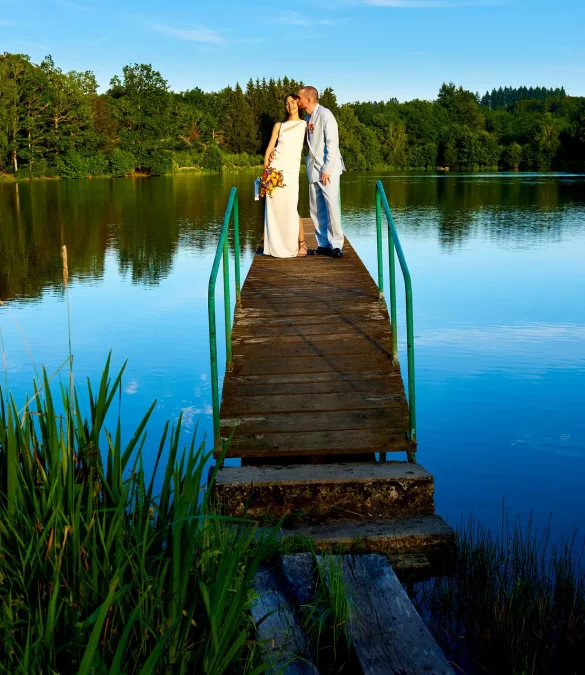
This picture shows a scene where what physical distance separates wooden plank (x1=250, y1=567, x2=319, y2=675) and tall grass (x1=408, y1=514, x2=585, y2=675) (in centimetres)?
72

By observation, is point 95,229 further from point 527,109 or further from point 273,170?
point 527,109

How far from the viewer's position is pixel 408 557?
4.31m

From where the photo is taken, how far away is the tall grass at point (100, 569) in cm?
253

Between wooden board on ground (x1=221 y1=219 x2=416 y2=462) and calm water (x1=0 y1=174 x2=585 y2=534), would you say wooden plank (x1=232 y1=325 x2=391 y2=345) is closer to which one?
wooden board on ground (x1=221 y1=219 x2=416 y2=462)

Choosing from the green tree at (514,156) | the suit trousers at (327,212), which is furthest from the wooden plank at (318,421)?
the green tree at (514,156)

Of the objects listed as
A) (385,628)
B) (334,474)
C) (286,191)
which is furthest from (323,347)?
(385,628)

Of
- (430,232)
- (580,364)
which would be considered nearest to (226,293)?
(580,364)

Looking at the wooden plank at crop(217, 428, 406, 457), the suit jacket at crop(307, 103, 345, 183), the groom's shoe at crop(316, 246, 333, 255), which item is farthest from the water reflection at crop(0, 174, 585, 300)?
the wooden plank at crop(217, 428, 406, 457)

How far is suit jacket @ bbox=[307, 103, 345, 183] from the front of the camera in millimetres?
8492

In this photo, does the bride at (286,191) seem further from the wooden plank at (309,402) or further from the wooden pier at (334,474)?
the wooden plank at (309,402)

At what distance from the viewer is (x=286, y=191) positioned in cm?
887

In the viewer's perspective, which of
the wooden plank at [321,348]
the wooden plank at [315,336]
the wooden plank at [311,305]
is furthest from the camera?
the wooden plank at [311,305]

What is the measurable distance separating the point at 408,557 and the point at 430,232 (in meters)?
19.8

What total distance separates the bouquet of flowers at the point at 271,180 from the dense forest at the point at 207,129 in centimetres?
4787
